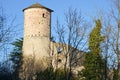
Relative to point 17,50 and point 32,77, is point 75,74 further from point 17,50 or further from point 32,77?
point 17,50

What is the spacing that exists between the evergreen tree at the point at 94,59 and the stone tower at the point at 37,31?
1963cm

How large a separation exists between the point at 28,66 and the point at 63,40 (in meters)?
25.7

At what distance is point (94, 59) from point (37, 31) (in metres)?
25.8

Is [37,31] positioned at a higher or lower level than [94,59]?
higher

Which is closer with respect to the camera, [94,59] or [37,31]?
[94,59]

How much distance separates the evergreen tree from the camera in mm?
29422

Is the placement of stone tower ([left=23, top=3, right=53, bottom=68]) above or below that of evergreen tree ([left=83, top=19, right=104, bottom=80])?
above

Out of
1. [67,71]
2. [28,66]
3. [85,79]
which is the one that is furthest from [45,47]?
[67,71]

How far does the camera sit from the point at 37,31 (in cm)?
A: 5703

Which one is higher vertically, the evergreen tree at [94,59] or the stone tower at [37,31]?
the stone tower at [37,31]

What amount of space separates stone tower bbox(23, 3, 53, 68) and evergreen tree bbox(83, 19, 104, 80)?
19629 mm

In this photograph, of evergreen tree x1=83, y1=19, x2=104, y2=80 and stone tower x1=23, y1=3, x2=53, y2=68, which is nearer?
evergreen tree x1=83, y1=19, x2=104, y2=80

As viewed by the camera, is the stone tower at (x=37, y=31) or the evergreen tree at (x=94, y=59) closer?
the evergreen tree at (x=94, y=59)

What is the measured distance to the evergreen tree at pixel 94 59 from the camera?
96.5 feet
